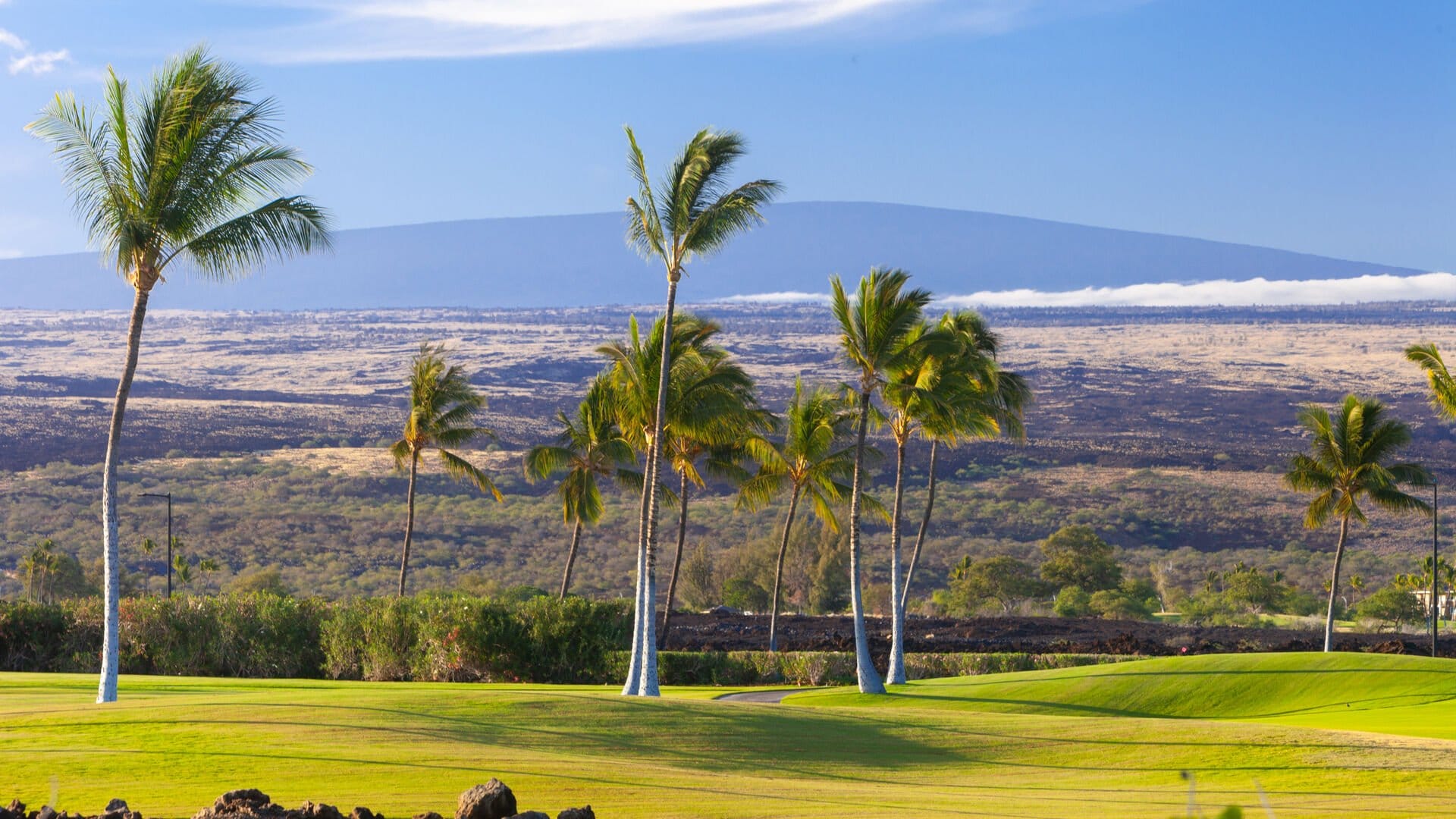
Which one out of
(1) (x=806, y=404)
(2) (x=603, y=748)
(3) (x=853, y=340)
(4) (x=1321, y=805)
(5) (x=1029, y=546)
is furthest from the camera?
(5) (x=1029, y=546)

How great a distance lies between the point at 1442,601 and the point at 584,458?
45.6 metres

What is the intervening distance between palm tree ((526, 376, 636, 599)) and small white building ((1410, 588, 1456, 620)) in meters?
38.0

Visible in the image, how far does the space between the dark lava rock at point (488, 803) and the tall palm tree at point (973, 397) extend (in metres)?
21.6

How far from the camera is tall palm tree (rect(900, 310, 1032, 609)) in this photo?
104 feet

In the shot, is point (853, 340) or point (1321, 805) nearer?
point (1321, 805)

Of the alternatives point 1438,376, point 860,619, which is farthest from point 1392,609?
point 860,619

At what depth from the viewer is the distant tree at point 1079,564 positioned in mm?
68062

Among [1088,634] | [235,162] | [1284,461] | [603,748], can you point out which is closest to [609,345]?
[235,162]

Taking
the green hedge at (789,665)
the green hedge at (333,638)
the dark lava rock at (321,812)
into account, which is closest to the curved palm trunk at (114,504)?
the dark lava rock at (321,812)

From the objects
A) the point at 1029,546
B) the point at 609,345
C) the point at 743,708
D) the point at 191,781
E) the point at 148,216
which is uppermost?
the point at 148,216

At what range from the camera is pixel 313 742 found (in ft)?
48.7

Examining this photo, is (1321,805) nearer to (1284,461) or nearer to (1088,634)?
(1088,634)

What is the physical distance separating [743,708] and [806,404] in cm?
1959

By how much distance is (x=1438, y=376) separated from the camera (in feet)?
127
